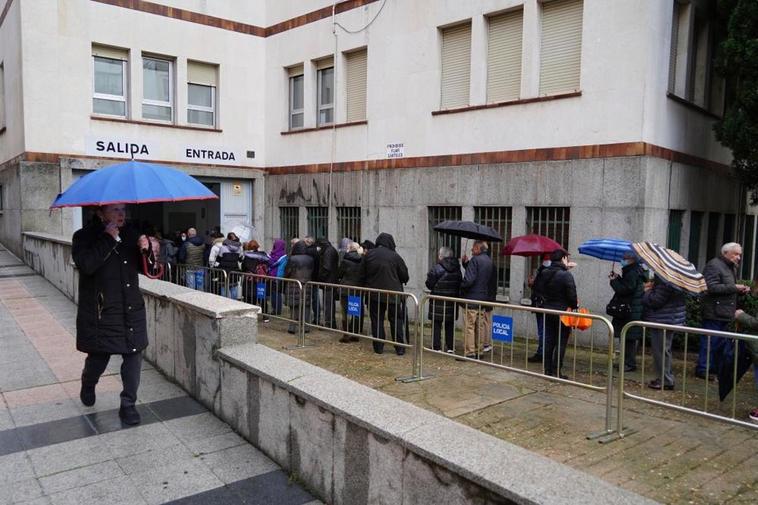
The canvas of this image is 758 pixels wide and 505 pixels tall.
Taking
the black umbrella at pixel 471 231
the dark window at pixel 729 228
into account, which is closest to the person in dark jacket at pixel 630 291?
the black umbrella at pixel 471 231

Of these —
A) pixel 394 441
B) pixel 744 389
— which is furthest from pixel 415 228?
pixel 394 441

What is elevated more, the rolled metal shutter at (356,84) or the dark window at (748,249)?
the rolled metal shutter at (356,84)

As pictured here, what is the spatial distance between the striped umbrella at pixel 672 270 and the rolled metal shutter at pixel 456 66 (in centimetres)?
594

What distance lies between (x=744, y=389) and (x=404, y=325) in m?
4.21

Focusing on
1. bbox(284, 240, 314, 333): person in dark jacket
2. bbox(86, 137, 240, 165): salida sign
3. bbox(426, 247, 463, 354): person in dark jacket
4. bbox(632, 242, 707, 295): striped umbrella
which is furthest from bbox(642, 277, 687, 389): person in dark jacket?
bbox(86, 137, 240, 165): salida sign

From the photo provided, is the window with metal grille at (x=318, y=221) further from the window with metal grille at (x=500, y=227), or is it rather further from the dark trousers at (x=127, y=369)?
the dark trousers at (x=127, y=369)

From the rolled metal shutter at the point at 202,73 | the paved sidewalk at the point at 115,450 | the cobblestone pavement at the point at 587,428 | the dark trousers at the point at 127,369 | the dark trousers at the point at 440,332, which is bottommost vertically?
the cobblestone pavement at the point at 587,428

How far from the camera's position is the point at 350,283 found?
9.09 meters

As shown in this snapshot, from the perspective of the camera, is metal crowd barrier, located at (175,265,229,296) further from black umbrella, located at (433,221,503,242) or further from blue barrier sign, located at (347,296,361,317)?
black umbrella, located at (433,221,503,242)

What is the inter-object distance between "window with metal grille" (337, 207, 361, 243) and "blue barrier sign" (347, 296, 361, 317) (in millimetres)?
6086

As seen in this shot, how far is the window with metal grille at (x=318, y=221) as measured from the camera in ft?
49.1

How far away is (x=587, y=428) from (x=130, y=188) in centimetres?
445

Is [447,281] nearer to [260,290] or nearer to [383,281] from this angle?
[383,281]

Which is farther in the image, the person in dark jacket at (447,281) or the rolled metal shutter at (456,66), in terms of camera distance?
the rolled metal shutter at (456,66)
